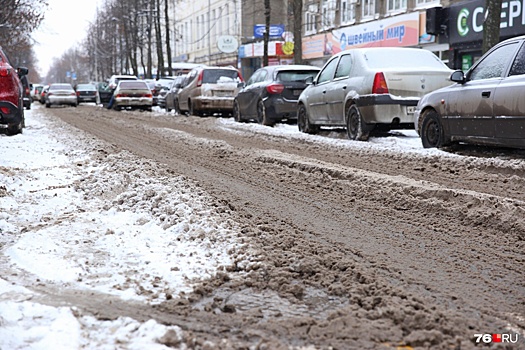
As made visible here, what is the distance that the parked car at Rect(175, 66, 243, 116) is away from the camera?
19.6 m

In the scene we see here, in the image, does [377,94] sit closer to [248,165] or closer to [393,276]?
[248,165]

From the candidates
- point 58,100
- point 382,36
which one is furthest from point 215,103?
point 58,100

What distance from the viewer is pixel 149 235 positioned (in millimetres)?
4137

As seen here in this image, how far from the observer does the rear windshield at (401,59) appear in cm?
1012

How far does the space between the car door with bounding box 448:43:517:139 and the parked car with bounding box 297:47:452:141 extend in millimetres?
1453

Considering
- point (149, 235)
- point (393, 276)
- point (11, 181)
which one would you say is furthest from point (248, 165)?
point (393, 276)

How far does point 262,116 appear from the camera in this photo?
48.3 ft

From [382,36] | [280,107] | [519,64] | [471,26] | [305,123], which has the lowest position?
[305,123]

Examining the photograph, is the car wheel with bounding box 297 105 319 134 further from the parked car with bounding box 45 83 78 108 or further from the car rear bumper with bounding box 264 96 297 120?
the parked car with bounding box 45 83 78 108

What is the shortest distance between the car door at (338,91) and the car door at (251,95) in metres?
3.82

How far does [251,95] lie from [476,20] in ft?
40.0

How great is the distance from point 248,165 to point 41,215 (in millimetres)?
3228

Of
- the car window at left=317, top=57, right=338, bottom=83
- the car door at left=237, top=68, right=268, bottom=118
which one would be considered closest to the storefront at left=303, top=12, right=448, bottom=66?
the car door at left=237, top=68, right=268, bottom=118

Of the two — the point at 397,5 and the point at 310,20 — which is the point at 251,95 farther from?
the point at 310,20
